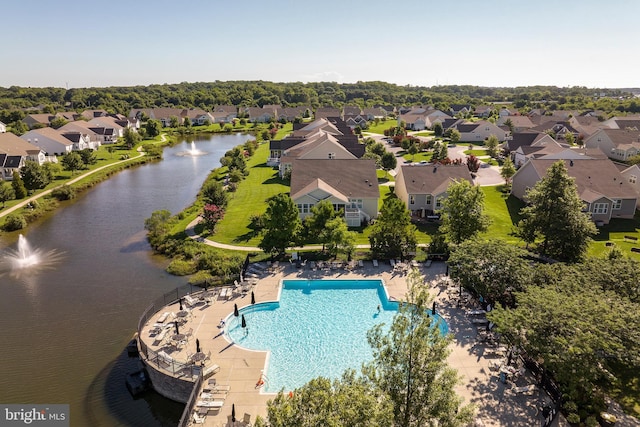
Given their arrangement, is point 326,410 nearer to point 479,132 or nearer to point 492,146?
point 492,146

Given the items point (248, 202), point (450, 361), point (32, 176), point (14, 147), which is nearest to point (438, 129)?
point (248, 202)

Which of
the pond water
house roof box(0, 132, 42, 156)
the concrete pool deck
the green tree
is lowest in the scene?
the pond water

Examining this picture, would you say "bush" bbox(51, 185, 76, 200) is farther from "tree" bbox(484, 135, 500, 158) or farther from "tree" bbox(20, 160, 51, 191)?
"tree" bbox(484, 135, 500, 158)

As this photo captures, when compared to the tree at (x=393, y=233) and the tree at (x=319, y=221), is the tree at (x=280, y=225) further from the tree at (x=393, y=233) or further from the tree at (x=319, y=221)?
the tree at (x=393, y=233)

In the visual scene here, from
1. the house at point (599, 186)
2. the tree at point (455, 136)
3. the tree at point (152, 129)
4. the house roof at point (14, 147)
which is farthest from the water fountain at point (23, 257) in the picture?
the tree at point (455, 136)

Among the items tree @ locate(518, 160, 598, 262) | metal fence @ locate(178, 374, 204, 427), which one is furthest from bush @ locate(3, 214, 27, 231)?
tree @ locate(518, 160, 598, 262)

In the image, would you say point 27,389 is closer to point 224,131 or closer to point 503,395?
point 503,395

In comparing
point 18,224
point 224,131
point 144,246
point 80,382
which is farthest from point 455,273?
point 224,131

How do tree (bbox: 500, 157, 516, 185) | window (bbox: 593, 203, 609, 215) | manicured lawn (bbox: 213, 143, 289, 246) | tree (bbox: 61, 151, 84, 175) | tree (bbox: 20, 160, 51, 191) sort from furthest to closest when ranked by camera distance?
1. tree (bbox: 61, 151, 84, 175)
2. tree (bbox: 20, 160, 51, 191)
3. tree (bbox: 500, 157, 516, 185)
4. window (bbox: 593, 203, 609, 215)
5. manicured lawn (bbox: 213, 143, 289, 246)
